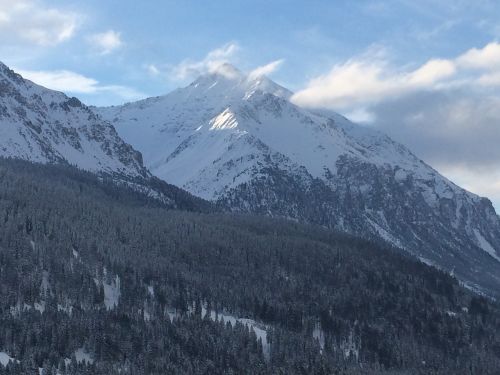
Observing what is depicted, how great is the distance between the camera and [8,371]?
188m

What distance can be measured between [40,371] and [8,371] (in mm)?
10068

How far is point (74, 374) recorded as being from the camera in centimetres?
19962

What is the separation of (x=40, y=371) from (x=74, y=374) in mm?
8122

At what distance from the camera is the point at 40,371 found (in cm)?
19638

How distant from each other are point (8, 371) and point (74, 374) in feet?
57.0
